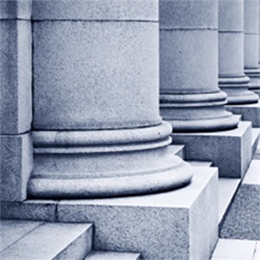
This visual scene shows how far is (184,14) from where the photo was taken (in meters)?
14.1

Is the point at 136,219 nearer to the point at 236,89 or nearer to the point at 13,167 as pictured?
the point at 13,167

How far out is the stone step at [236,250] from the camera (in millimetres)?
9594

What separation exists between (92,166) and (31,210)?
847 millimetres

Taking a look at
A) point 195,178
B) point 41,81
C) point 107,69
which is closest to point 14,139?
point 41,81

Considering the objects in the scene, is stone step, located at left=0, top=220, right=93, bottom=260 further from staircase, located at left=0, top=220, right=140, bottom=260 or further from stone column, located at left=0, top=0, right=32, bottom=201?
stone column, located at left=0, top=0, right=32, bottom=201

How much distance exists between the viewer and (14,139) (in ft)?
27.0

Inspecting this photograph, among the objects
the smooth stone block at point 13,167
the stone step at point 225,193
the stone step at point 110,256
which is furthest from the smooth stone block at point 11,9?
the stone step at point 225,193

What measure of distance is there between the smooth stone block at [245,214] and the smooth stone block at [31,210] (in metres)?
3.33

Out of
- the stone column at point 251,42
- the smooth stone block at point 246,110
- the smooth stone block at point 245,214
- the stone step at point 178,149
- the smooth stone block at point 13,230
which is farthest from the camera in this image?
the stone column at point 251,42

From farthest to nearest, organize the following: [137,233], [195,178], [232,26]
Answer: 1. [232,26]
2. [195,178]
3. [137,233]

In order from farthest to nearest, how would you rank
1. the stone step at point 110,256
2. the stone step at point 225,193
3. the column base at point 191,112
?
1. the column base at point 191,112
2. the stone step at point 225,193
3. the stone step at point 110,256

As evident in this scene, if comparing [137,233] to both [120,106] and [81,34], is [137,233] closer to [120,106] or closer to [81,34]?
[120,106]

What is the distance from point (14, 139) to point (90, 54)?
1280 mm

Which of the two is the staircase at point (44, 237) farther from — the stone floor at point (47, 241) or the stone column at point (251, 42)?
the stone column at point (251, 42)
